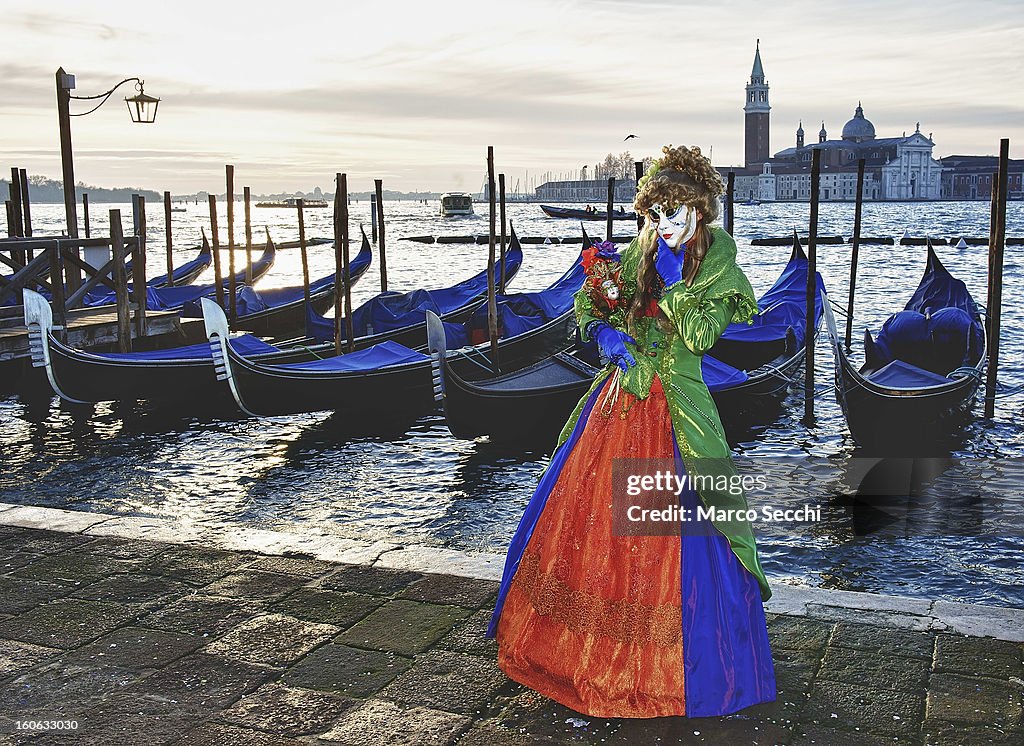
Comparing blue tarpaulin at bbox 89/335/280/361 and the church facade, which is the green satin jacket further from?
the church facade

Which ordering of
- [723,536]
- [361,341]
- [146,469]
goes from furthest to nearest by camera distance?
[361,341] < [146,469] < [723,536]

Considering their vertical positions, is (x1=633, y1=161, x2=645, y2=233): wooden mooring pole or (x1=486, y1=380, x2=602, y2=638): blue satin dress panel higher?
(x1=633, y1=161, x2=645, y2=233): wooden mooring pole

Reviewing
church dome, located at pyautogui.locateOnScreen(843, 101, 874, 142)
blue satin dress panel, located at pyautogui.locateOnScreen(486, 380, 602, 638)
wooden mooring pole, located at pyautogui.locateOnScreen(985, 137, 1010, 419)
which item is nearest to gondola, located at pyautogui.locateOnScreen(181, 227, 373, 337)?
wooden mooring pole, located at pyautogui.locateOnScreen(985, 137, 1010, 419)

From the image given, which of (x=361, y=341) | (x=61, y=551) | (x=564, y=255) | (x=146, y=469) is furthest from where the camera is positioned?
(x=564, y=255)

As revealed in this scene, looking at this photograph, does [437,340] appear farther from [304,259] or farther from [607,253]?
[304,259]

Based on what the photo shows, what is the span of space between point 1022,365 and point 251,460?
8.80m

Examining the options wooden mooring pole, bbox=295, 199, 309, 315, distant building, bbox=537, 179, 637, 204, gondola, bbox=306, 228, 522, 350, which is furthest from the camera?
distant building, bbox=537, 179, 637, 204

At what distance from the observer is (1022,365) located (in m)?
11.4

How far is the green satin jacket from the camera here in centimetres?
218

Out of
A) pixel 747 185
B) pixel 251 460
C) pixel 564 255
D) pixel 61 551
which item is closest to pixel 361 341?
pixel 251 460

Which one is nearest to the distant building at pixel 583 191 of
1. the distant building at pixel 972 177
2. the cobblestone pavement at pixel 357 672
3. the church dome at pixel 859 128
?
the church dome at pixel 859 128

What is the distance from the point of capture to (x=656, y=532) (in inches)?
86.6

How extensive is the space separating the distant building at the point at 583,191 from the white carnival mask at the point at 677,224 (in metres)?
113

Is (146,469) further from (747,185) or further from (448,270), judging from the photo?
(747,185)
